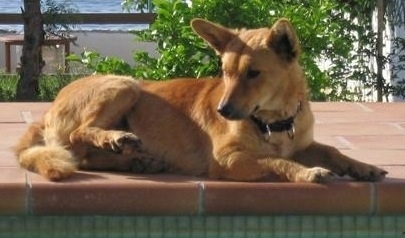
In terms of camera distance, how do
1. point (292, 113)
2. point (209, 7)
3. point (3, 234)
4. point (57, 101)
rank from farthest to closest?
point (209, 7) → point (57, 101) → point (292, 113) → point (3, 234)

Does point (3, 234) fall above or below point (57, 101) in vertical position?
below

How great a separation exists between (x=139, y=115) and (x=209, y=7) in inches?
108

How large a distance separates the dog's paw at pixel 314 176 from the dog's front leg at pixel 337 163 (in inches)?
8.3

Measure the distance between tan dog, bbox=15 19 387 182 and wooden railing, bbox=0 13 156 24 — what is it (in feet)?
19.8

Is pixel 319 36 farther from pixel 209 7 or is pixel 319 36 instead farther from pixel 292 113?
pixel 292 113

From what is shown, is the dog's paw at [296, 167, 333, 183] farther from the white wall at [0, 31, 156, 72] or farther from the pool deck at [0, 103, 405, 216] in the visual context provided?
the white wall at [0, 31, 156, 72]

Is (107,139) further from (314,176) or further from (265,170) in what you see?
(314,176)

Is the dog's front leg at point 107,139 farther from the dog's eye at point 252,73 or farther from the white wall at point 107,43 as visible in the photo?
the white wall at point 107,43

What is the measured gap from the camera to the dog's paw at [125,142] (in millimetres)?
4629

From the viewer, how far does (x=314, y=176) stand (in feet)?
14.8

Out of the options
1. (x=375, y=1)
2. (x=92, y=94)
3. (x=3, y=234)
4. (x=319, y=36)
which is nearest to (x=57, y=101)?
(x=92, y=94)

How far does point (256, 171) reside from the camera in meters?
4.59

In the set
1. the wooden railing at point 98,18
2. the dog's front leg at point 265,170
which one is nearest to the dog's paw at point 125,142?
the dog's front leg at point 265,170

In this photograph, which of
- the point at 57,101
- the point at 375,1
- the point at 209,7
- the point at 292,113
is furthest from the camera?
the point at 375,1
